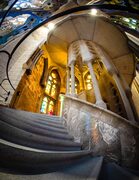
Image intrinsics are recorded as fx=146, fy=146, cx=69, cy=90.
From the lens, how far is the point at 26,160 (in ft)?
4.42

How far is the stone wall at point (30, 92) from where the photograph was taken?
6258 millimetres

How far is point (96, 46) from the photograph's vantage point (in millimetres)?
7168

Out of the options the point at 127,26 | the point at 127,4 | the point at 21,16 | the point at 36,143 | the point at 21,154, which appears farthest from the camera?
the point at 21,16

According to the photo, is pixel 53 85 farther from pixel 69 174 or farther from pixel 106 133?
pixel 69 174

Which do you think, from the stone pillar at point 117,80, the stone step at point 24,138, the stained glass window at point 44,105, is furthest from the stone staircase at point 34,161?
the stained glass window at point 44,105

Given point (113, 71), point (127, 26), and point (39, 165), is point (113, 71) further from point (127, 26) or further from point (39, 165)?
point (39, 165)

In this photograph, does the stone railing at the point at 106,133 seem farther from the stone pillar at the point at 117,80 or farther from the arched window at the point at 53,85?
the arched window at the point at 53,85

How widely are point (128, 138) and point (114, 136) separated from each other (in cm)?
36

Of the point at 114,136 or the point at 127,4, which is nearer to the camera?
the point at 127,4

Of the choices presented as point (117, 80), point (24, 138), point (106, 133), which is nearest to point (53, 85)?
point (117, 80)

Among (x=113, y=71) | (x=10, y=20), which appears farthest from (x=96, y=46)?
(x=10, y=20)

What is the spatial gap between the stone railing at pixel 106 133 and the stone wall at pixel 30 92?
313cm

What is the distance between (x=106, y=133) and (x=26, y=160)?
2475 mm

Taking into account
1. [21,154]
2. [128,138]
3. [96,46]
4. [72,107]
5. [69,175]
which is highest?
[96,46]
